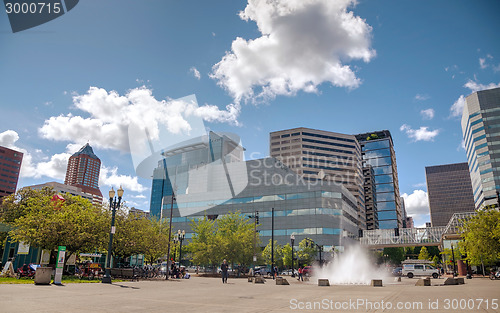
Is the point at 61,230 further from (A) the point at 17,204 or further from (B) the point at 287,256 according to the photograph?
(B) the point at 287,256

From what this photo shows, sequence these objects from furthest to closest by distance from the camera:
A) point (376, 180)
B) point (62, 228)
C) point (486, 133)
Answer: point (376, 180) → point (486, 133) → point (62, 228)

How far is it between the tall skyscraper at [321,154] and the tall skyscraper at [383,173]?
29.0 meters

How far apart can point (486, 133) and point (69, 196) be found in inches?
4797

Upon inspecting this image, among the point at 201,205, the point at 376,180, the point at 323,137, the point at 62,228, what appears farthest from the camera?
the point at 376,180

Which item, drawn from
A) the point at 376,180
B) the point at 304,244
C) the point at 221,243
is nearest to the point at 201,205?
the point at 304,244

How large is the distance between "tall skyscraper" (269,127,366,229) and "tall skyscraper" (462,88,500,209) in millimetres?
42699

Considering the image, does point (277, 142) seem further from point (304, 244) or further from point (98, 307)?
point (98, 307)

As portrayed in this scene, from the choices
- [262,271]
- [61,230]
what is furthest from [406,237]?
[61,230]

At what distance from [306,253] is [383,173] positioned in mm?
121289

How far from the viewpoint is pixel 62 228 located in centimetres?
2527

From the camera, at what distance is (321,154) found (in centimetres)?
13988

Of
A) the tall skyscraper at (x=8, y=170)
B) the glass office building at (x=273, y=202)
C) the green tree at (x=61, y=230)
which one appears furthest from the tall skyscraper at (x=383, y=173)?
the tall skyscraper at (x=8, y=170)


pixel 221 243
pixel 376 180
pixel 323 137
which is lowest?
pixel 221 243

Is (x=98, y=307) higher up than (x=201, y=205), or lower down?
lower down
